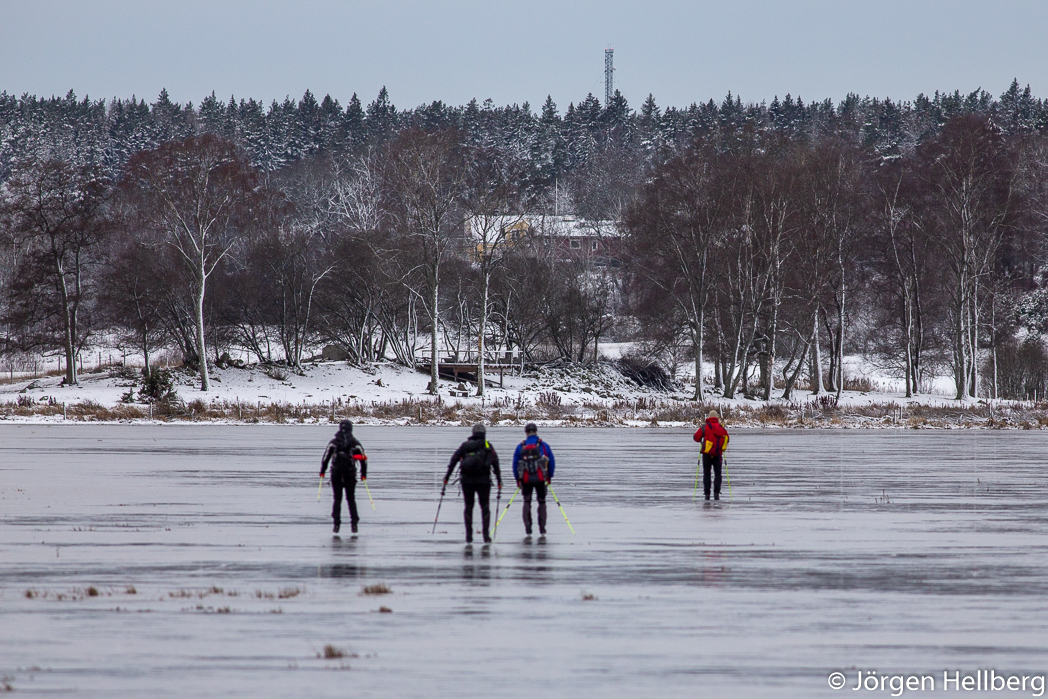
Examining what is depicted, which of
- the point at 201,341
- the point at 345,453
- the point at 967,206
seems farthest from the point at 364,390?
the point at 345,453

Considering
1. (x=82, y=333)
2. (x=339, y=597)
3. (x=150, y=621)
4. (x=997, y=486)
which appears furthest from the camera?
(x=82, y=333)

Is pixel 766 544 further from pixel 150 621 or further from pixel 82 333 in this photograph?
pixel 82 333

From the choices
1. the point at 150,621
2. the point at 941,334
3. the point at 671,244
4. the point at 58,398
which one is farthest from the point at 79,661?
the point at 941,334

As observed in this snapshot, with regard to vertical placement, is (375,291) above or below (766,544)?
above

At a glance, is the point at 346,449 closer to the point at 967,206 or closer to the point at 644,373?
the point at 644,373

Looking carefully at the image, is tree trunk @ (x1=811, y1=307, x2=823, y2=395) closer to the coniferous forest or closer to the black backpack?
the coniferous forest

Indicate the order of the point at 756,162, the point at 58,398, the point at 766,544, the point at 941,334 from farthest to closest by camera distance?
the point at 941,334
the point at 756,162
the point at 58,398
the point at 766,544

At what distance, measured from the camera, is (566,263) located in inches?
3019

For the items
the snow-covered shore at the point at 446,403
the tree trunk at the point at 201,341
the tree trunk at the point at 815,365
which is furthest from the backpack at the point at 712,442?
the tree trunk at the point at 815,365

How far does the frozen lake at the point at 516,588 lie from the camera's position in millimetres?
8758

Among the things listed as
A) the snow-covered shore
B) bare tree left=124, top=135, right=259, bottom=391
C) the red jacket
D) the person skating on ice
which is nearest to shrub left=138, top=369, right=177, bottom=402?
the snow-covered shore

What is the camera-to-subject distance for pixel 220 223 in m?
62.6

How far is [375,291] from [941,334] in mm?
39798

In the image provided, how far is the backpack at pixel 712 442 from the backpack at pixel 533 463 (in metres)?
5.72
